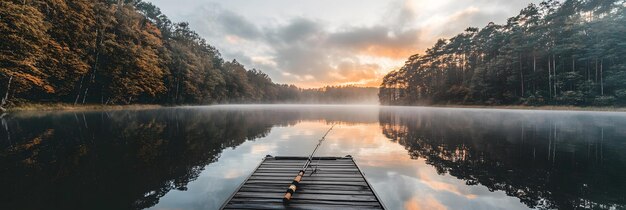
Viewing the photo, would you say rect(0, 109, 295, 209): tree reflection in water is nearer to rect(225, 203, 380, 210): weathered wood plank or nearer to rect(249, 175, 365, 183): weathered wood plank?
rect(249, 175, 365, 183): weathered wood plank

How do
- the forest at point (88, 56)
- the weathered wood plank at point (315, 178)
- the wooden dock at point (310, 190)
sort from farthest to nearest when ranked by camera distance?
1. the forest at point (88, 56)
2. the weathered wood plank at point (315, 178)
3. the wooden dock at point (310, 190)

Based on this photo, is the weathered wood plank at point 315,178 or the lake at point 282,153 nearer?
the lake at point 282,153

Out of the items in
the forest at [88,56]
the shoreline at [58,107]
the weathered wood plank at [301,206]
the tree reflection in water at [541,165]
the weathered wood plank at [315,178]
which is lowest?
the tree reflection in water at [541,165]

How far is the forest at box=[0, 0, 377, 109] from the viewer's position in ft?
104

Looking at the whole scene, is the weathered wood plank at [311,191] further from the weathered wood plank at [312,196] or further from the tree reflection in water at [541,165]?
the tree reflection in water at [541,165]

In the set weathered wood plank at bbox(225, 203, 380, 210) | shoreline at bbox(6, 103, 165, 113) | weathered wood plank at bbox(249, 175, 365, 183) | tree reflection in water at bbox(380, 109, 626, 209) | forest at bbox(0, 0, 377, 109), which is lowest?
tree reflection in water at bbox(380, 109, 626, 209)

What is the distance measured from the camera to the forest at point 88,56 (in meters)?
31.6

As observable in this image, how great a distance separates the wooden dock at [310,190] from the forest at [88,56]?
3758cm

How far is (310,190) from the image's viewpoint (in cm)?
723

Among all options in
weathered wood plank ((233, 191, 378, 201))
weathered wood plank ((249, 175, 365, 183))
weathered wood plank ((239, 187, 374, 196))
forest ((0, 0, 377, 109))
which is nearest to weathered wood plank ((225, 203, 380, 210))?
weathered wood plank ((233, 191, 378, 201))

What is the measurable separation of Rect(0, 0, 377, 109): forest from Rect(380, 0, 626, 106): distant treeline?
76.8 meters

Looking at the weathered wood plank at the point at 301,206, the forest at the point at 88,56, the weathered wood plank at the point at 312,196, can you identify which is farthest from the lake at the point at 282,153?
the forest at the point at 88,56

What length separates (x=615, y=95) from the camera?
47.7m

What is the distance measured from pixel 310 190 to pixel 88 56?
180 ft
